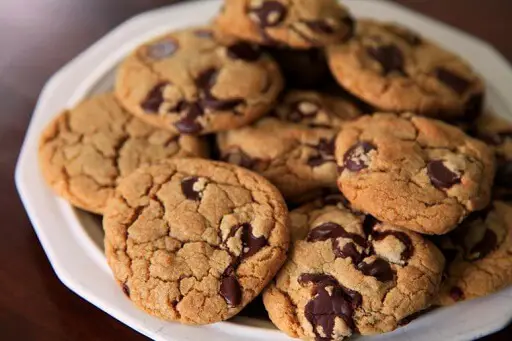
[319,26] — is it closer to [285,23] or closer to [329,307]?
[285,23]

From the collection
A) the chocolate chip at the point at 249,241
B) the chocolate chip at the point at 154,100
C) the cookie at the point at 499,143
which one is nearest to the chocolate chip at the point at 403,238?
the chocolate chip at the point at 249,241

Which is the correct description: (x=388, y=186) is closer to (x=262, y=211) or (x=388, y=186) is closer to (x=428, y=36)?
(x=262, y=211)

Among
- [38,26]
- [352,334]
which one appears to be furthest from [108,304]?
[38,26]

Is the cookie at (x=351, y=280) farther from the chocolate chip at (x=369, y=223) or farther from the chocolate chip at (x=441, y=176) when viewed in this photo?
the chocolate chip at (x=441, y=176)

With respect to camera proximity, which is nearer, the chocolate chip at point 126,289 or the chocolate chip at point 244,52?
the chocolate chip at point 126,289

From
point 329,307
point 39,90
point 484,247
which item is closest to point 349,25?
point 484,247
